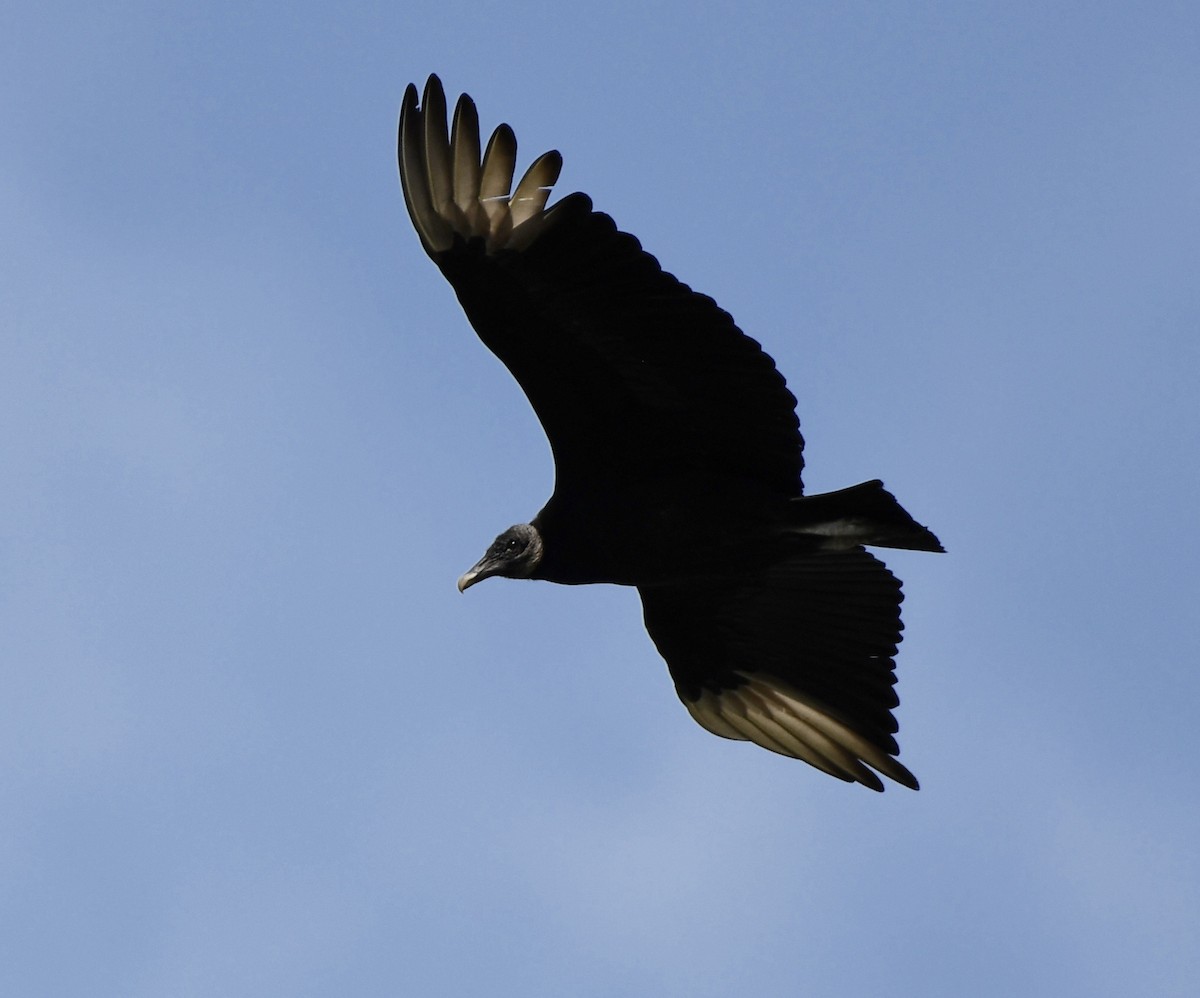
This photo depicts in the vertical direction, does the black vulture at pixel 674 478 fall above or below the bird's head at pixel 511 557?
above

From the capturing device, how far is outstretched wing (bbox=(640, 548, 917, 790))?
723cm

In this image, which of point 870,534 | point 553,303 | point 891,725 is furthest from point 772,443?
point 891,725

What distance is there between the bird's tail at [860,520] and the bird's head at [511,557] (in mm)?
1023

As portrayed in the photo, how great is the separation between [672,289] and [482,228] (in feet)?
2.36

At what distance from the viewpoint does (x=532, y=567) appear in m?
7.06

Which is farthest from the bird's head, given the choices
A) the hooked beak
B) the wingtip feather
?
the wingtip feather

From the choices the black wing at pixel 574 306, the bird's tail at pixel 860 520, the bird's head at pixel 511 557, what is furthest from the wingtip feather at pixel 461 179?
the bird's tail at pixel 860 520

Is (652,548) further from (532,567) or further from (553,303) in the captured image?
(553,303)

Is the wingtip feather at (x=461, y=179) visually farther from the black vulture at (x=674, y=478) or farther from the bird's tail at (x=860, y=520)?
the bird's tail at (x=860, y=520)

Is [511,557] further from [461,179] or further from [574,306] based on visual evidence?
[461,179]

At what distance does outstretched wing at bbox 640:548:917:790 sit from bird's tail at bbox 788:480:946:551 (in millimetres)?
292

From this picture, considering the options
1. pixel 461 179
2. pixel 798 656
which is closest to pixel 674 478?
pixel 798 656

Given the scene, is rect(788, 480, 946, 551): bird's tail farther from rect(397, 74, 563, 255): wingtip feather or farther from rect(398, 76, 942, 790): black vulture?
rect(397, 74, 563, 255): wingtip feather

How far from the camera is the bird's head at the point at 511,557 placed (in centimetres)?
702
